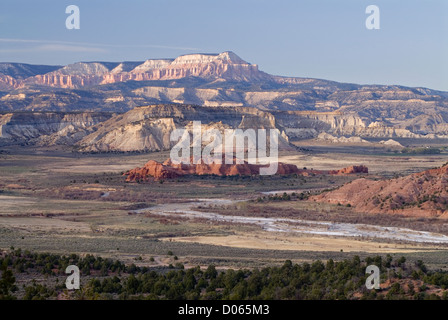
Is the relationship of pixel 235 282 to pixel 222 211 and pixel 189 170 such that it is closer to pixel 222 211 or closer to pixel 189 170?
pixel 222 211

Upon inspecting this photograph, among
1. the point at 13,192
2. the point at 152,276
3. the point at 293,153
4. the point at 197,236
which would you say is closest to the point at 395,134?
the point at 293,153

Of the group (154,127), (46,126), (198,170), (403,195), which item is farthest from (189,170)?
(46,126)

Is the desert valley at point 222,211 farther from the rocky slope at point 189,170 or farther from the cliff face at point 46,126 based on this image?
the cliff face at point 46,126

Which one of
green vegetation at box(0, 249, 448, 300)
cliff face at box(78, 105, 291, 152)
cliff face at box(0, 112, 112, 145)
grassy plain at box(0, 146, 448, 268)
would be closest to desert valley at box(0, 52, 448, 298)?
grassy plain at box(0, 146, 448, 268)

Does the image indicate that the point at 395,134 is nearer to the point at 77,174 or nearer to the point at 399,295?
the point at 77,174

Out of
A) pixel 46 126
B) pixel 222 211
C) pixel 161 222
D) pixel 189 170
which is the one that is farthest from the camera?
pixel 46 126

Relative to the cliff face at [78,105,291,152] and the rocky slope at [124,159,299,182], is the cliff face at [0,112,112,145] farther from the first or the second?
the rocky slope at [124,159,299,182]

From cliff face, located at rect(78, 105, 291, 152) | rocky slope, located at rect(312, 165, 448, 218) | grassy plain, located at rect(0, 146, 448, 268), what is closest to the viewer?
grassy plain, located at rect(0, 146, 448, 268)

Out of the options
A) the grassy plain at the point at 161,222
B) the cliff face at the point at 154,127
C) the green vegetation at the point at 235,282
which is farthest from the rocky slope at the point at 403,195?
the cliff face at the point at 154,127
